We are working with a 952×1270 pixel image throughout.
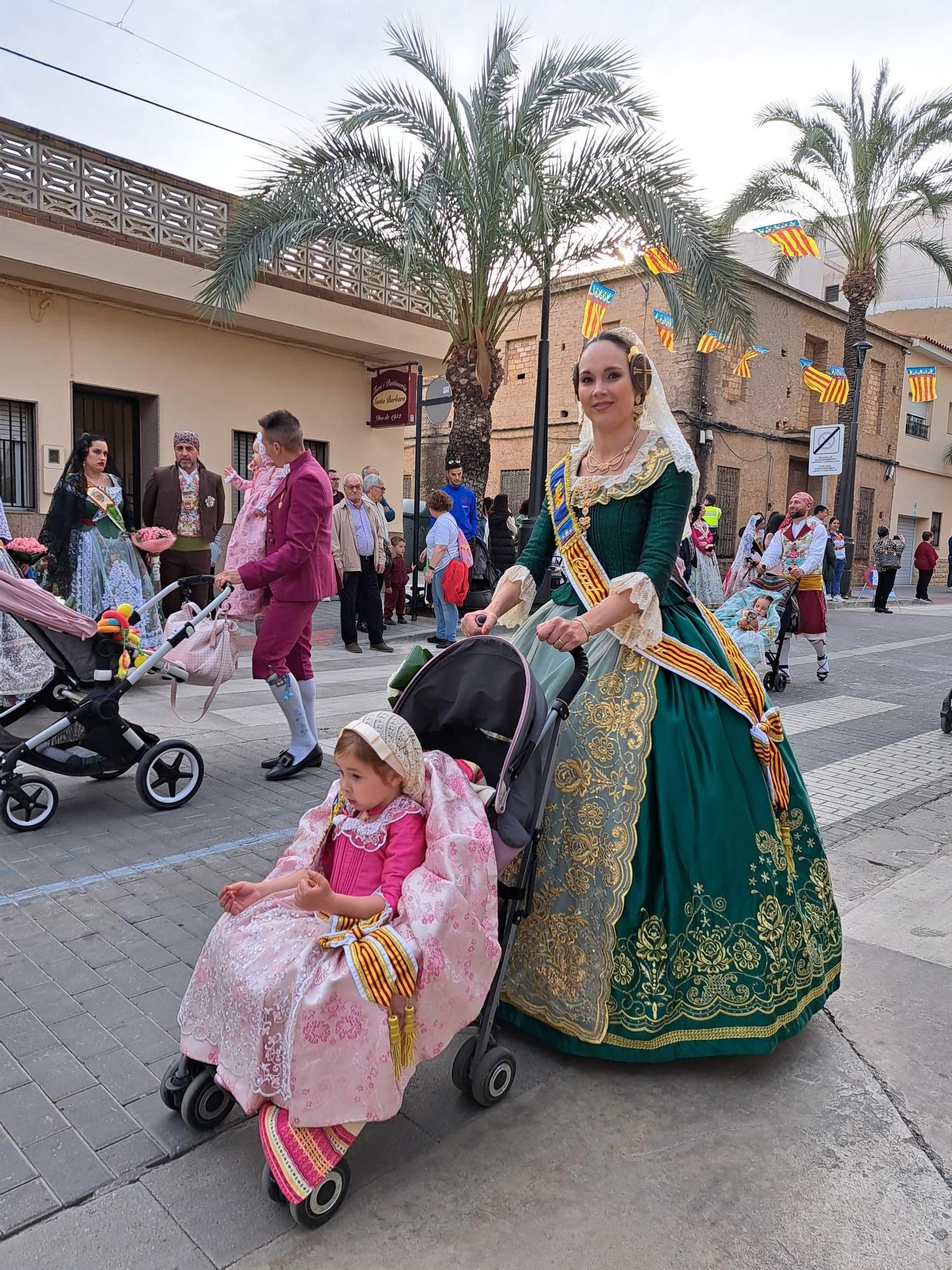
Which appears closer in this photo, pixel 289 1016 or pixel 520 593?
pixel 289 1016

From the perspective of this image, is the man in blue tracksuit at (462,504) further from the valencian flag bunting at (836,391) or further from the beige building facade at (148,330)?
the valencian flag bunting at (836,391)

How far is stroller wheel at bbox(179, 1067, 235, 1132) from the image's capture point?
7.71ft

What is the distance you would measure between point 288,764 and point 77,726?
124 centimetres

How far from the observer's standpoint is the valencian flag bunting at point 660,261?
12.4m

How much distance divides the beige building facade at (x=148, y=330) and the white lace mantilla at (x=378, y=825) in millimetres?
11061

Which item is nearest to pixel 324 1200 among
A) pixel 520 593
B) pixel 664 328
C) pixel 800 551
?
pixel 520 593

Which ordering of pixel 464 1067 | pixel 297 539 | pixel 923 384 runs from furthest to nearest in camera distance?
pixel 923 384, pixel 297 539, pixel 464 1067

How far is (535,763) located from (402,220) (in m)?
11.4

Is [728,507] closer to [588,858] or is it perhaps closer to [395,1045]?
[588,858]

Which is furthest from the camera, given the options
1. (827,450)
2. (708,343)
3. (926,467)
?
(926,467)

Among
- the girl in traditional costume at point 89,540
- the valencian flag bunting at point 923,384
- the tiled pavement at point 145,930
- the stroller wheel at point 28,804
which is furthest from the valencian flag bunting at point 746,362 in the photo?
the stroller wheel at point 28,804

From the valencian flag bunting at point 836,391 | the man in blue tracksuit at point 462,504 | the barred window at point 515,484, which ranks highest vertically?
the valencian flag bunting at point 836,391

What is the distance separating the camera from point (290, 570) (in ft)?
16.8

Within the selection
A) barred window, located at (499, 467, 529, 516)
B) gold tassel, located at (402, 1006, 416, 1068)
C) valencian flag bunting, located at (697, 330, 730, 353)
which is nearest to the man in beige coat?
gold tassel, located at (402, 1006, 416, 1068)
